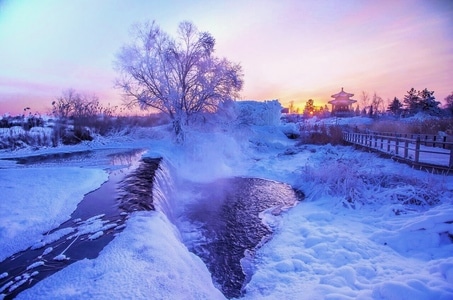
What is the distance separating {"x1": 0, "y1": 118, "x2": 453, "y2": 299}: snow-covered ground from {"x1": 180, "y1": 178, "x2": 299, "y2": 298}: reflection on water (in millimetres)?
392

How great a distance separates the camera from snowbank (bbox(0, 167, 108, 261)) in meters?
4.34

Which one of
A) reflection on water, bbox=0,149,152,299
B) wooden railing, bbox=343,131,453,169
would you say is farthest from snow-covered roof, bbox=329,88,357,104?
reflection on water, bbox=0,149,152,299

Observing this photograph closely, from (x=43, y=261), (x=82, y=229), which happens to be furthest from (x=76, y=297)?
(x=82, y=229)

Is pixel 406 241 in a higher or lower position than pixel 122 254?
lower

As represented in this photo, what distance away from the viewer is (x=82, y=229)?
15.3 feet

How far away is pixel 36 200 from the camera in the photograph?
5793mm

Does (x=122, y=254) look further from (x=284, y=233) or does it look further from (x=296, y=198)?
(x=296, y=198)

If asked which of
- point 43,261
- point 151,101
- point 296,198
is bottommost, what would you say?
point 296,198

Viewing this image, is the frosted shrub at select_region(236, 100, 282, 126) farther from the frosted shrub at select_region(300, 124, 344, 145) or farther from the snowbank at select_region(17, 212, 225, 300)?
the snowbank at select_region(17, 212, 225, 300)

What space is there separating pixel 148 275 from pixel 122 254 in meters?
0.68

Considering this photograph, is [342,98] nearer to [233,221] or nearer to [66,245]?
[233,221]

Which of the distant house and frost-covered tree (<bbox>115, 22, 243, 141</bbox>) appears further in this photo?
the distant house

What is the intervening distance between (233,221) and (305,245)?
7.49 ft

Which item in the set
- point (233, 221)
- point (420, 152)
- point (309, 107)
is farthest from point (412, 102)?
point (233, 221)
